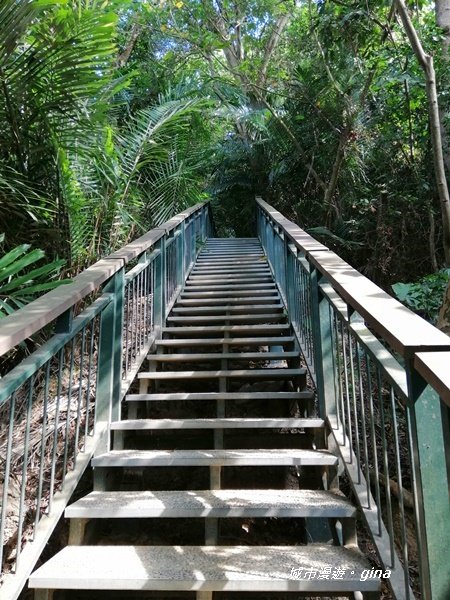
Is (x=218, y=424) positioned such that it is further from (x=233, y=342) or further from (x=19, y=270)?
(x=19, y=270)

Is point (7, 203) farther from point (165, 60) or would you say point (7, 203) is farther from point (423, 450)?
point (165, 60)

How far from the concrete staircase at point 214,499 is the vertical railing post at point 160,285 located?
15 centimetres

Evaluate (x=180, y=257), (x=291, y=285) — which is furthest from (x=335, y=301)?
(x=180, y=257)

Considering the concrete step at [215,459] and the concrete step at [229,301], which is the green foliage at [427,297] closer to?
the concrete step at [229,301]

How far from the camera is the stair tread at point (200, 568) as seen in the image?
1379mm

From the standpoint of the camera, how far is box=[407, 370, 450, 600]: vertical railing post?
3.22 ft

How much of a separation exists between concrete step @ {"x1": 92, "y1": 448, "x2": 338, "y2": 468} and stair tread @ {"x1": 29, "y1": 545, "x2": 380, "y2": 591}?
0.38 metres

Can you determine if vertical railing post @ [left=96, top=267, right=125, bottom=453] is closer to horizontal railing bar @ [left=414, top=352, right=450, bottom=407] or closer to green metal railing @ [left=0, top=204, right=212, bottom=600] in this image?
green metal railing @ [left=0, top=204, right=212, bottom=600]

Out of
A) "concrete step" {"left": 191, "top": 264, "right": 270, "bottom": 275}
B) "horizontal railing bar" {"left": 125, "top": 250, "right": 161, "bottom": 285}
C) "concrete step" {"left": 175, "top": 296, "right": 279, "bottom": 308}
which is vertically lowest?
"concrete step" {"left": 175, "top": 296, "right": 279, "bottom": 308}

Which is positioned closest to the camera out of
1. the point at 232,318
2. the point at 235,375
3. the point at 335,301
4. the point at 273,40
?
the point at 335,301

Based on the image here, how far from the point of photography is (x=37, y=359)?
138 centimetres

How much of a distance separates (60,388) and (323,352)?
50.4 inches

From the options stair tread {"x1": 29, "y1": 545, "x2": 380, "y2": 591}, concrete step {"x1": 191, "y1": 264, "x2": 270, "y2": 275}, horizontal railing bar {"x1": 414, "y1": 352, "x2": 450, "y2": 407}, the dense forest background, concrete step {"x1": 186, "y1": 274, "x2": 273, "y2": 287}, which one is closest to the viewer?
horizontal railing bar {"x1": 414, "y1": 352, "x2": 450, "y2": 407}

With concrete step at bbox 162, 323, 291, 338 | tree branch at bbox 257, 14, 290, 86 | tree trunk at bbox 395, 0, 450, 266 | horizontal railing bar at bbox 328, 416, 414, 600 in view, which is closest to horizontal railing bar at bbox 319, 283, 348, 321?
horizontal railing bar at bbox 328, 416, 414, 600
